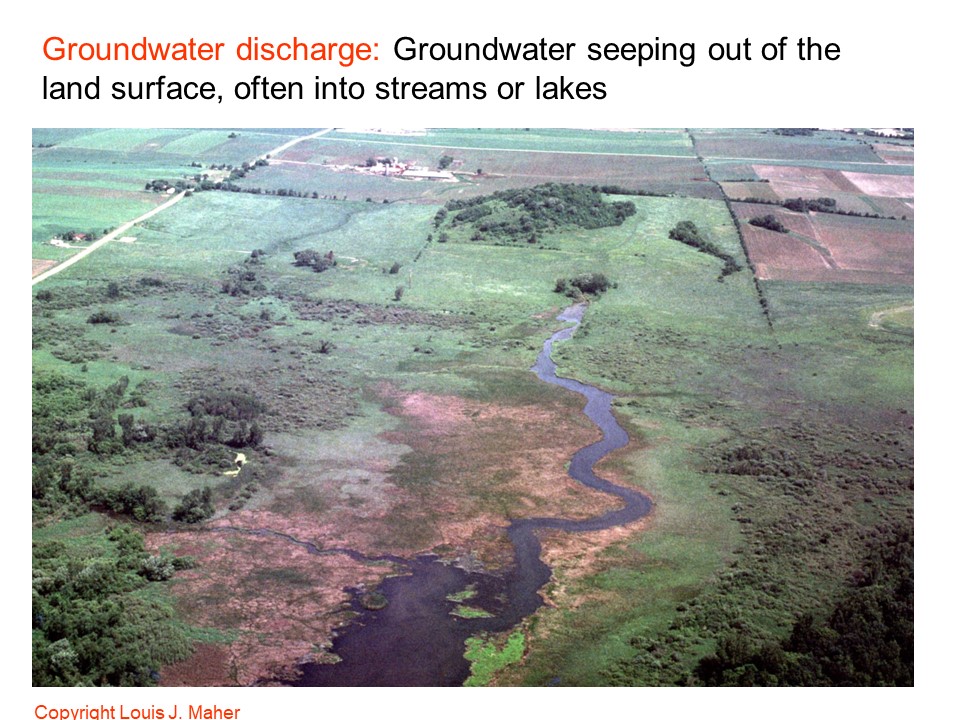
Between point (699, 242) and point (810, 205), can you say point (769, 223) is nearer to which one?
point (699, 242)

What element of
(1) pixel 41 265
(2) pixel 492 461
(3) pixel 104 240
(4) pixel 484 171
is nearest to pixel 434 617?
(2) pixel 492 461

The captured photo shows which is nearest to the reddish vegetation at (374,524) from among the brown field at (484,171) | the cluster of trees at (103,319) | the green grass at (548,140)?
the cluster of trees at (103,319)

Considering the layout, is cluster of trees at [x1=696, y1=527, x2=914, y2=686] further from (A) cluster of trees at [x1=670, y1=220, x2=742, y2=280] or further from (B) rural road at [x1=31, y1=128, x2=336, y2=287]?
(B) rural road at [x1=31, y1=128, x2=336, y2=287]

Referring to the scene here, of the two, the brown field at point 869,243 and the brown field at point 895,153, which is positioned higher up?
the brown field at point 895,153

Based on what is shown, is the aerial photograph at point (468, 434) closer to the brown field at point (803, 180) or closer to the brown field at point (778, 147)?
the brown field at point (803, 180)

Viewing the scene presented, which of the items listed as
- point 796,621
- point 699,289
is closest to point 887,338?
point 699,289

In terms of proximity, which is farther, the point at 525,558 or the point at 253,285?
the point at 253,285

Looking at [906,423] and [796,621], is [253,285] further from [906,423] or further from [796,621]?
[796,621]
